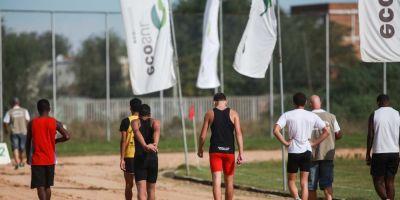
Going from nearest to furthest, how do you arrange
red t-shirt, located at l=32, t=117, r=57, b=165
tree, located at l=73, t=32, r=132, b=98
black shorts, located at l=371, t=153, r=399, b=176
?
red t-shirt, located at l=32, t=117, r=57, b=165 < black shorts, located at l=371, t=153, r=399, b=176 < tree, located at l=73, t=32, r=132, b=98

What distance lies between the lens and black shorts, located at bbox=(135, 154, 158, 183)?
15695 millimetres

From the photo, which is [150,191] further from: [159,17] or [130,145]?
[159,17]

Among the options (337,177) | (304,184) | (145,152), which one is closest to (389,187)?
(304,184)

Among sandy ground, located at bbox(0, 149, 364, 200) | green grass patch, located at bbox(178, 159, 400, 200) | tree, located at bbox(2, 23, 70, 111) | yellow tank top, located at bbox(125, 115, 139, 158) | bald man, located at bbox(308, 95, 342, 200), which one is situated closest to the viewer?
bald man, located at bbox(308, 95, 342, 200)

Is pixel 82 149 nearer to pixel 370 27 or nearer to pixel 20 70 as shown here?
pixel 20 70

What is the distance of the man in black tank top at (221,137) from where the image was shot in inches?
635

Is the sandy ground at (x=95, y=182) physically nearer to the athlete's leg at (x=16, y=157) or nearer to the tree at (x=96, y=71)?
the athlete's leg at (x=16, y=157)

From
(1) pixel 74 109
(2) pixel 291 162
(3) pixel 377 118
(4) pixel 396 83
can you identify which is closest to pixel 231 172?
(2) pixel 291 162

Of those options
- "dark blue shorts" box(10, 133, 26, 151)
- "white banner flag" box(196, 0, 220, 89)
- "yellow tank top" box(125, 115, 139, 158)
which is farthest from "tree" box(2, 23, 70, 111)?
"yellow tank top" box(125, 115, 139, 158)

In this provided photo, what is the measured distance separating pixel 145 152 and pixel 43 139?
5.12 ft

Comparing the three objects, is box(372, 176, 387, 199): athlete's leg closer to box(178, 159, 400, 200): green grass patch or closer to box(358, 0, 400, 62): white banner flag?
box(358, 0, 400, 62): white banner flag

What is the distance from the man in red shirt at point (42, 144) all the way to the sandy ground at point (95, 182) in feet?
14.4

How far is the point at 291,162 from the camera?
16031 millimetres

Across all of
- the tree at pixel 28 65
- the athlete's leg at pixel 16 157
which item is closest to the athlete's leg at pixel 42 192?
the athlete's leg at pixel 16 157
